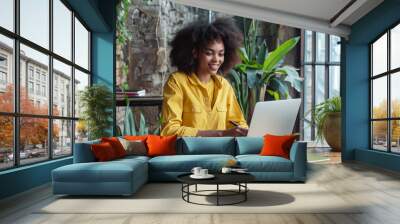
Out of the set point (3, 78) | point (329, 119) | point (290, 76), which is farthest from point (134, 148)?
point (329, 119)

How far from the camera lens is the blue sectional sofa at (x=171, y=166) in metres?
4.05

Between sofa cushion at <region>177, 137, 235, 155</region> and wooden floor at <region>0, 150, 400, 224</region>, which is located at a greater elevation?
sofa cushion at <region>177, 137, 235, 155</region>

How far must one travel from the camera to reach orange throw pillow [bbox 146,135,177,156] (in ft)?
18.1

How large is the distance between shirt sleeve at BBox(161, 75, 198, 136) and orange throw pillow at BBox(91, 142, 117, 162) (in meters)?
2.74

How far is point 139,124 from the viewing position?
8.44 metres

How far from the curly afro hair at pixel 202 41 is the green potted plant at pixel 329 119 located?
280cm

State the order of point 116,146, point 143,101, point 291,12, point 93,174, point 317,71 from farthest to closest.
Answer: point 317,71 → point 143,101 → point 291,12 → point 116,146 → point 93,174

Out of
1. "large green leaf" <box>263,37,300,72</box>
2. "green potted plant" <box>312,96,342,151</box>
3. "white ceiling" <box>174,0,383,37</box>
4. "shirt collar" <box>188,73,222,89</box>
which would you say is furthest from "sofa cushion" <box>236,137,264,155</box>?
"green potted plant" <box>312,96,342,151</box>

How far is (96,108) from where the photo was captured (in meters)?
6.87

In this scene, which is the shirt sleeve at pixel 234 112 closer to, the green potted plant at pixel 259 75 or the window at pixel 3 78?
the green potted plant at pixel 259 75

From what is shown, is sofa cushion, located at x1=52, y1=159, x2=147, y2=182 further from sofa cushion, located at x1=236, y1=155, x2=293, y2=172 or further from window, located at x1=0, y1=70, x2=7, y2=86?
sofa cushion, located at x1=236, y1=155, x2=293, y2=172

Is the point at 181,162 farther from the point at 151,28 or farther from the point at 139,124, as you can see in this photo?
the point at 151,28

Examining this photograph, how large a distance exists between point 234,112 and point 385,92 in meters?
2.83

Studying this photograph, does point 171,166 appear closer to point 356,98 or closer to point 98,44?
point 98,44
